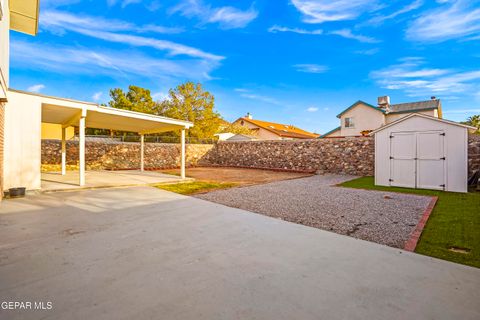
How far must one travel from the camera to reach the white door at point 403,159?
8.93 m

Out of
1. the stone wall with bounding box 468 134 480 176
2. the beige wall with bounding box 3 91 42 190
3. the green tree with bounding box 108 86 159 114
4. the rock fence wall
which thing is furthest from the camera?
the green tree with bounding box 108 86 159 114

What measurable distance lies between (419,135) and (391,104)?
71.0ft

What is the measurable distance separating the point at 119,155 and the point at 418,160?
17178 millimetres

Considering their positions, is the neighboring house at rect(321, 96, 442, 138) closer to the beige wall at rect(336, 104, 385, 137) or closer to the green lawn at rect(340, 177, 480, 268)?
the beige wall at rect(336, 104, 385, 137)

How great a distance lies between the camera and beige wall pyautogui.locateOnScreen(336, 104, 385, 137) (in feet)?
78.6

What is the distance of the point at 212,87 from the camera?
88.7 feet

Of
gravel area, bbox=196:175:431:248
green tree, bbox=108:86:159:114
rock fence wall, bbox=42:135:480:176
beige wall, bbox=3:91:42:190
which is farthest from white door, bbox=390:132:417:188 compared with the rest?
green tree, bbox=108:86:159:114

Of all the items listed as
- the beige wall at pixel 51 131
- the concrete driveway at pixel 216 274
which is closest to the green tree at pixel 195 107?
the beige wall at pixel 51 131

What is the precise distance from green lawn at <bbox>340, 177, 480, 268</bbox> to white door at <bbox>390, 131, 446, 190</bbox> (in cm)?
220

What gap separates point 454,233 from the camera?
3.98 m

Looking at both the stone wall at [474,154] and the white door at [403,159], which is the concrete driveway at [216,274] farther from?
the stone wall at [474,154]

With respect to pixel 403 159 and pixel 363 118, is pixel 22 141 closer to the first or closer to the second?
pixel 403 159

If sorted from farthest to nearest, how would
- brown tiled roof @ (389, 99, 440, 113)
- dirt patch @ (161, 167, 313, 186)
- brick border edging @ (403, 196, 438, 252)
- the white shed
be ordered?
brown tiled roof @ (389, 99, 440, 113)
dirt patch @ (161, 167, 313, 186)
the white shed
brick border edging @ (403, 196, 438, 252)

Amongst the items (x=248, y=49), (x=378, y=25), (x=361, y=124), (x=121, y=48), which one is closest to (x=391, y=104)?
(x=361, y=124)
